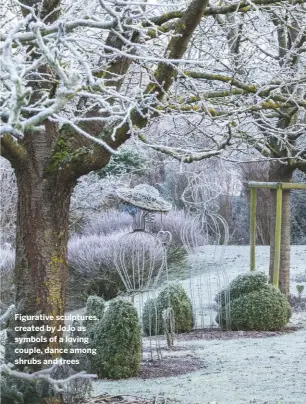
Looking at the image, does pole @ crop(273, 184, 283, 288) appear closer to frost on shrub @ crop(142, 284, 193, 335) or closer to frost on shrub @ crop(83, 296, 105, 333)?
frost on shrub @ crop(142, 284, 193, 335)

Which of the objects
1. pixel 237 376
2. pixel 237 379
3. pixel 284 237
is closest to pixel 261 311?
pixel 284 237

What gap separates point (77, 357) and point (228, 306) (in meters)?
4.08

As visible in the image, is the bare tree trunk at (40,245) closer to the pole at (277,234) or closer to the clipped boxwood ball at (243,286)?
the clipped boxwood ball at (243,286)

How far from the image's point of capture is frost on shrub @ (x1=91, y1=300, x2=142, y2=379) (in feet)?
19.5

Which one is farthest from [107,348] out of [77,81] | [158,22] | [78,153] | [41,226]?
[77,81]

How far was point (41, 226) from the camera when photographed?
15.4ft

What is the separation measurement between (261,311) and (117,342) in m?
2.83

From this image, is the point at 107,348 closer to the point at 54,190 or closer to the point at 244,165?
the point at 54,190

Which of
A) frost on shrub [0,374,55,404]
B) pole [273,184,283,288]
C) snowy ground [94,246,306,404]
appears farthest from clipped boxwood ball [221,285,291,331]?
frost on shrub [0,374,55,404]

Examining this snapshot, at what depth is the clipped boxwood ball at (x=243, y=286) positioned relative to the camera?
8500mm

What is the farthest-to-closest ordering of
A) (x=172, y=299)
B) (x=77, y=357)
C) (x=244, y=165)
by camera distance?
1. (x=244, y=165)
2. (x=172, y=299)
3. (x=77, y=357)

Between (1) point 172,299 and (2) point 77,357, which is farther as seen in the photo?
(1) point 172,299

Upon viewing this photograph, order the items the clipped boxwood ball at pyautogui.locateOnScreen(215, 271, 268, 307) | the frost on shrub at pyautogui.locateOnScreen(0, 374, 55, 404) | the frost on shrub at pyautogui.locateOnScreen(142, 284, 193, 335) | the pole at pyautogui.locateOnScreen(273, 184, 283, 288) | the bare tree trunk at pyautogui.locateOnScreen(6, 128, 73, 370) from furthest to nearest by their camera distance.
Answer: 1. the pole at pyautogui.locateOnScreen(273, 184, 283, 288)
2. the clipped boxwood ball at pyautogui.locateOnScreen(215, 271, 268, 307)
3. the frost on shrub at pyautogui.locateOnScreen(142, 284, 193, 335)
4. the bare tree trunk at pyautogui.locateOnScreen(6, 128, 73, 370)
5. the frost on shrub at pyautogui.locateOnScreen(0, 374, 55, 404)

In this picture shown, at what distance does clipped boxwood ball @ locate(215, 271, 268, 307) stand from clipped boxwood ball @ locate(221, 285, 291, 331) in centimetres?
7
